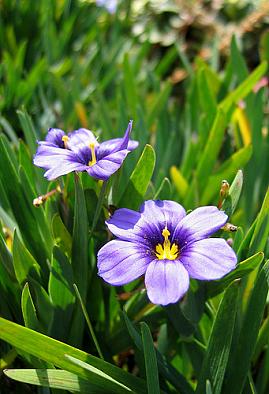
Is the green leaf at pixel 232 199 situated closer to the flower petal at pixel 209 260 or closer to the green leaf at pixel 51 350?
the flower petal at pixel 209 260

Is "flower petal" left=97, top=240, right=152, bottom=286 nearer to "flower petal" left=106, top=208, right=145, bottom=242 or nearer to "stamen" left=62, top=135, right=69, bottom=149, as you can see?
"flower petal" left=106, top=208, right=145, bottom=242

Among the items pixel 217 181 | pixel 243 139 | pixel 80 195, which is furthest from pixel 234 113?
pixel 80 195

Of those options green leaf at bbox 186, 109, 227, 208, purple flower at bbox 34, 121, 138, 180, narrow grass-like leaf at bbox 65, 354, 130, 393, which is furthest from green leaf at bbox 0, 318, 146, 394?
green leaf at bbox 186, 109, 227, 208

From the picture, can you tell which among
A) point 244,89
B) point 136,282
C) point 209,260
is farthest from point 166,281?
point 244,89

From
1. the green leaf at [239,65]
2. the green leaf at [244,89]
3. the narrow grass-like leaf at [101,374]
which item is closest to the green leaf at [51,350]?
the narrow grass-like leaf at [101,374]

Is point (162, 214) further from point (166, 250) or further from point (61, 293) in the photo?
point (61, 293)

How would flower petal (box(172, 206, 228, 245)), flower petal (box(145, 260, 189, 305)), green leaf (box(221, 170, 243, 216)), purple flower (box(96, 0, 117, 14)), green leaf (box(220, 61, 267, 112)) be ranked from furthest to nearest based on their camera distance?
purple flower (box(96, 0, 117, 14)) < green leaf (box(220, 61, 267, 112)) < green leaf (box(221, 170, 243, 216)) < flower petal (box(172, 206, 228, 245)) < flower petal (box(145, 260, 189, 305))
